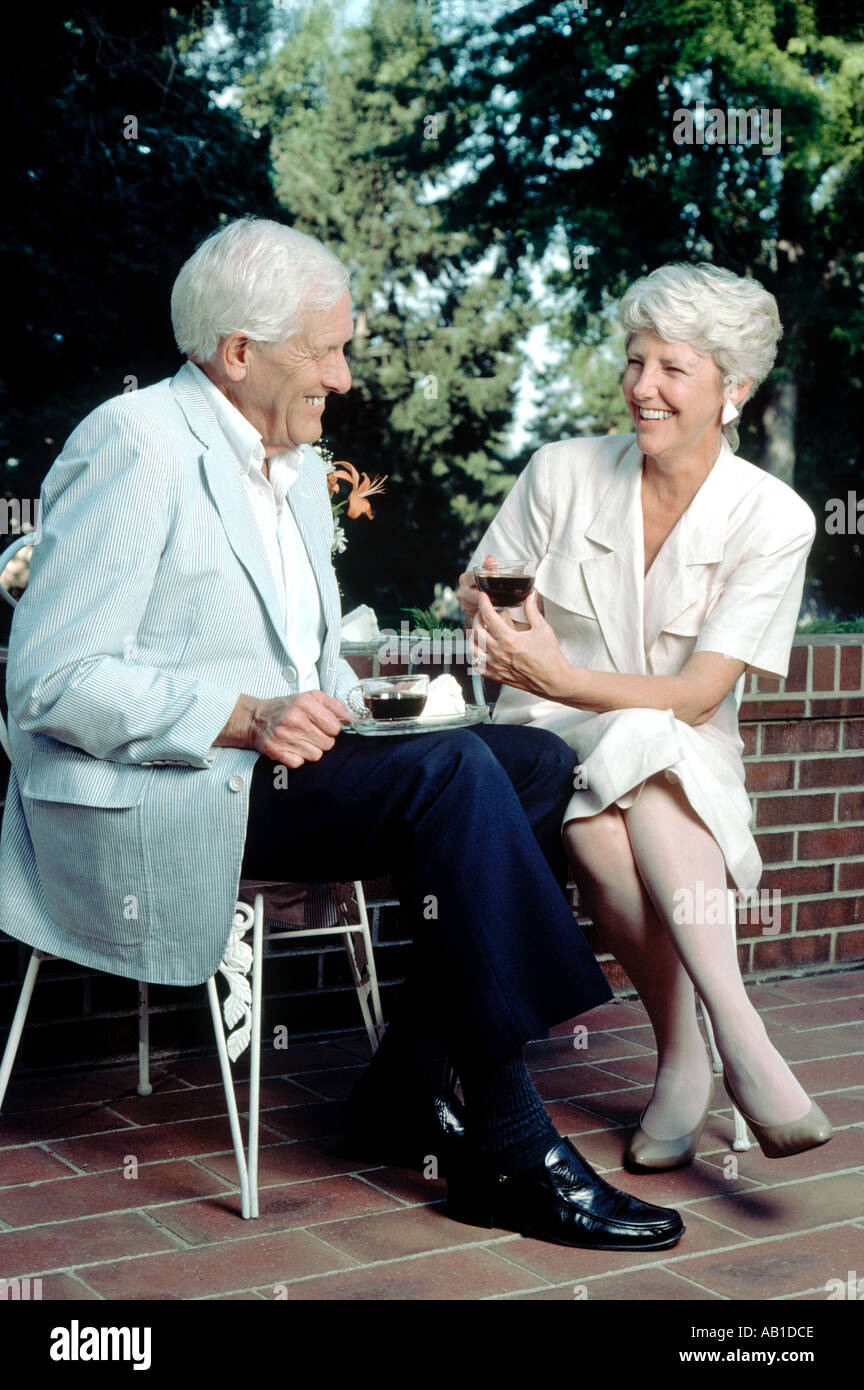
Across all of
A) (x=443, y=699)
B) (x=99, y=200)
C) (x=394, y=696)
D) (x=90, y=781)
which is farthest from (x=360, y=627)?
(x=99, y=200)

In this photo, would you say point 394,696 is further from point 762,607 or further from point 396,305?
point 396,305

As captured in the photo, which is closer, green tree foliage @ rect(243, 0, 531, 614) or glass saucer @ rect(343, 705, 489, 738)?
glass saucer @ rect(343, 705, 489, 738)

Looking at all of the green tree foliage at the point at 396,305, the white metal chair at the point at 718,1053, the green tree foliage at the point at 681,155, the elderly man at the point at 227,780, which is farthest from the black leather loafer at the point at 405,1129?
the green tree foliage at the point at 396,305

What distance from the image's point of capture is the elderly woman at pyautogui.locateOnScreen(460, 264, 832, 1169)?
2398 mm

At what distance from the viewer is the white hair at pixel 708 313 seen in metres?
2.65

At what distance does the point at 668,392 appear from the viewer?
268cm

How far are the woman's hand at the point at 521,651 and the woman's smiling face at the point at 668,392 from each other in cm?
45

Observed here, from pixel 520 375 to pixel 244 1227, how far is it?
25767 millimetres

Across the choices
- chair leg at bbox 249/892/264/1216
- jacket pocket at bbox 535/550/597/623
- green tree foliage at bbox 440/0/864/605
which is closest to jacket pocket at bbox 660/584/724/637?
jacket pocket at bbox 535/550/597/623

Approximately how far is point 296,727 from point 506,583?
472 millimetres

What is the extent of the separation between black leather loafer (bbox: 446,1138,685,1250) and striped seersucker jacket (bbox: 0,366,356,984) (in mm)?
560

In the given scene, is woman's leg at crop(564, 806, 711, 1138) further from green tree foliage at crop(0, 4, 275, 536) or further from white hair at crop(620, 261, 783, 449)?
green tree foliage at crop(0, 4, 275, 536)

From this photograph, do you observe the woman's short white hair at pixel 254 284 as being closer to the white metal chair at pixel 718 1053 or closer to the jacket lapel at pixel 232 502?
the jacket lapel at pixel 232 502

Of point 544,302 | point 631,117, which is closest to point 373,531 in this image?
point 544,302
